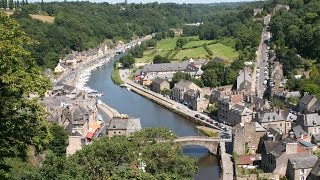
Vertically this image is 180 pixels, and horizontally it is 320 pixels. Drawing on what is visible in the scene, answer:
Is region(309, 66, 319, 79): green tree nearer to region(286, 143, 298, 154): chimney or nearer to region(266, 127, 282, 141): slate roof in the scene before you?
region(266, 127, 282, 141): slate roof

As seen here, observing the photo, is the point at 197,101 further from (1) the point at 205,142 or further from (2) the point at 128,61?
(2) the point at 128,61

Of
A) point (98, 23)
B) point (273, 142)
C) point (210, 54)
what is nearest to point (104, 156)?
point (273, 142)

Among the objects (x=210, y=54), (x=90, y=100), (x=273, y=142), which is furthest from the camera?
(x=210, y=54)

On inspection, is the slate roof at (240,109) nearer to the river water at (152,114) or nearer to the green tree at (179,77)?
the river water at (152,114)

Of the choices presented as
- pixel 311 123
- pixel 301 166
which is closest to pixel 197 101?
pixel 311 123

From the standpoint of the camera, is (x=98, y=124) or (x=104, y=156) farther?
(x=98, y=124)

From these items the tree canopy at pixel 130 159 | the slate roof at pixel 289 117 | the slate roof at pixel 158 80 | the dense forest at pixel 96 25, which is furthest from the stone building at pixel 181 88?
the tree canopy at pixel 130 159

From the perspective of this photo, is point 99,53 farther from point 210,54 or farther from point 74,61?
point 210,54

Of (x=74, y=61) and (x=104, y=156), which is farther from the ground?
(x=104, y=156)
